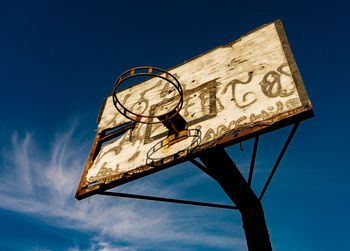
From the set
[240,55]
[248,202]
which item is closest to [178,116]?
[240,55]

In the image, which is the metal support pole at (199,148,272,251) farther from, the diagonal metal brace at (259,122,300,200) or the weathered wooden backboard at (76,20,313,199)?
the weathered wooden backboard at (76,20,313,199)

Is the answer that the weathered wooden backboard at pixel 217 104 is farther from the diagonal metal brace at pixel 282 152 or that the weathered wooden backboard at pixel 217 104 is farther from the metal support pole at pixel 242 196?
the metal support pole at pixel 242 196

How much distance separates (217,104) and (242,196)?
152 cm

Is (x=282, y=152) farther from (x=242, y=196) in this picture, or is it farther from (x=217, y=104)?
(x=242, y=196)

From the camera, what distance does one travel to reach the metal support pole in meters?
4.02

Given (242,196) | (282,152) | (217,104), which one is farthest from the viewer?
(242,196)

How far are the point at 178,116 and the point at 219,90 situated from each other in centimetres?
69

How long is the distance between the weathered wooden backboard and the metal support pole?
0.52m

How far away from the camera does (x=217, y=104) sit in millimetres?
4000

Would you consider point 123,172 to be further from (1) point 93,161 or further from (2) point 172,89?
(2) point 172,89

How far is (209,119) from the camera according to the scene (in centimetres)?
389

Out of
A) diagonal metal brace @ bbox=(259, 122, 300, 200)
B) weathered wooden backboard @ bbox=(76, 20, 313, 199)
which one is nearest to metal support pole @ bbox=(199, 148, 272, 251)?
diagonal metal brace @ bbox=(259, 122, 300, 200)

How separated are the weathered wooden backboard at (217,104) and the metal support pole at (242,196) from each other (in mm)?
521

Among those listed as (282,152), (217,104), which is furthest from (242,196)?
(217,104)
